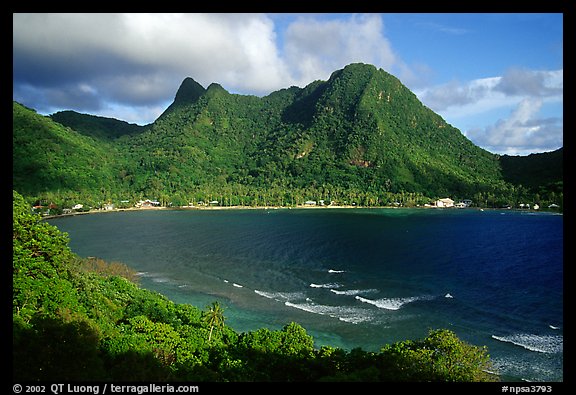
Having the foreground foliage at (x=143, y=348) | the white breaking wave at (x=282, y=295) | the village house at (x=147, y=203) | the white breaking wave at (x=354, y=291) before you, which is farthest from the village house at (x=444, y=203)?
the foreground foliage at (x=143, y=348)

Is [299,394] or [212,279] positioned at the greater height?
[299,394]

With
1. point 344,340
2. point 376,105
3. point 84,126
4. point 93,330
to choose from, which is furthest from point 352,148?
point 93,330

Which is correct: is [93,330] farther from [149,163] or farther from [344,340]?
[149,163]

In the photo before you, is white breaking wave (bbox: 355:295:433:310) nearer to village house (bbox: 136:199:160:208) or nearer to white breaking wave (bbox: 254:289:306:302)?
white breaking wave (bbox: 254:289:306:302)

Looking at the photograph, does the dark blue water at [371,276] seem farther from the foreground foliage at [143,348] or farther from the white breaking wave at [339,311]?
the foreground foliage at [143,348]

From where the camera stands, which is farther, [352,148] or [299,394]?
[352,148]

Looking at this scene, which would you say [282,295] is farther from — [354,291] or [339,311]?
[354,291]
